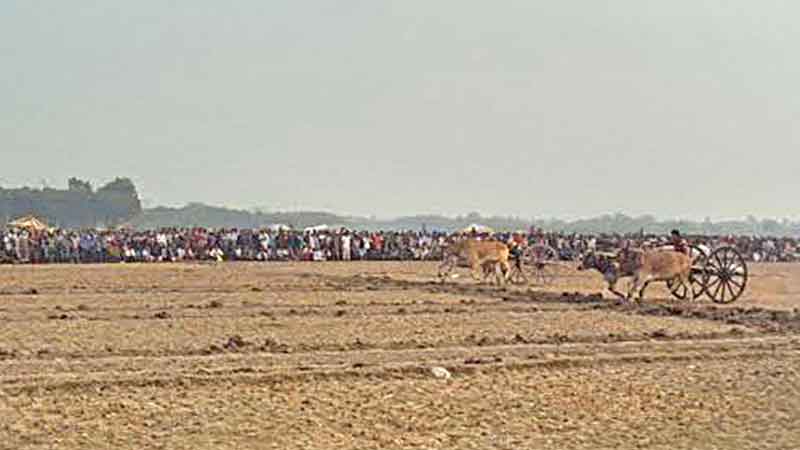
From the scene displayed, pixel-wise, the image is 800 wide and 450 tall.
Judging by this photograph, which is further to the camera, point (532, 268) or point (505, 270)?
point (532, 268)

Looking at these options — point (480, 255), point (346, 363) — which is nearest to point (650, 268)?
point (480, 255)

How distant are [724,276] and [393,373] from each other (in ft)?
62.6

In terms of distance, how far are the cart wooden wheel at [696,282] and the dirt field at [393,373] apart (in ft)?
4.93

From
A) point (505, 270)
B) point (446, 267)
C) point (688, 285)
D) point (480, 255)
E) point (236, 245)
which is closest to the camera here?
point (688, 285)

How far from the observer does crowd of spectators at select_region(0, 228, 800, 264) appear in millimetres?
62344

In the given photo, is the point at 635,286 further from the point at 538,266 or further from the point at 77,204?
the point at 77,204

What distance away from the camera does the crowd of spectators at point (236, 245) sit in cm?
6234

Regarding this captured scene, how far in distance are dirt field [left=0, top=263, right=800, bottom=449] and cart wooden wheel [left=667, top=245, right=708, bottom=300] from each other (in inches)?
59.1

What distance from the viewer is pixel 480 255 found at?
4222 centimetres

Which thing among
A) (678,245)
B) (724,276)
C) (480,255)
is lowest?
(724,276)

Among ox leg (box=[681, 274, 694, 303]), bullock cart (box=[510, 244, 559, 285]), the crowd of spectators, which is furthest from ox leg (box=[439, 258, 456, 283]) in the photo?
the crowd of spectators

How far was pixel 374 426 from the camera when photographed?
1283 centimetres

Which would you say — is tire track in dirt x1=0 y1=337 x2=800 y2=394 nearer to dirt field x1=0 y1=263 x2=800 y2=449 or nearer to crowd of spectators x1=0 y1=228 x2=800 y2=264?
dirt field x1=0 y1=263 x2=800 y2=449

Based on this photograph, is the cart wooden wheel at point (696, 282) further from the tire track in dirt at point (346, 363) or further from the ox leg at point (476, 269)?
the tire track in dirt at point (346, 363)
